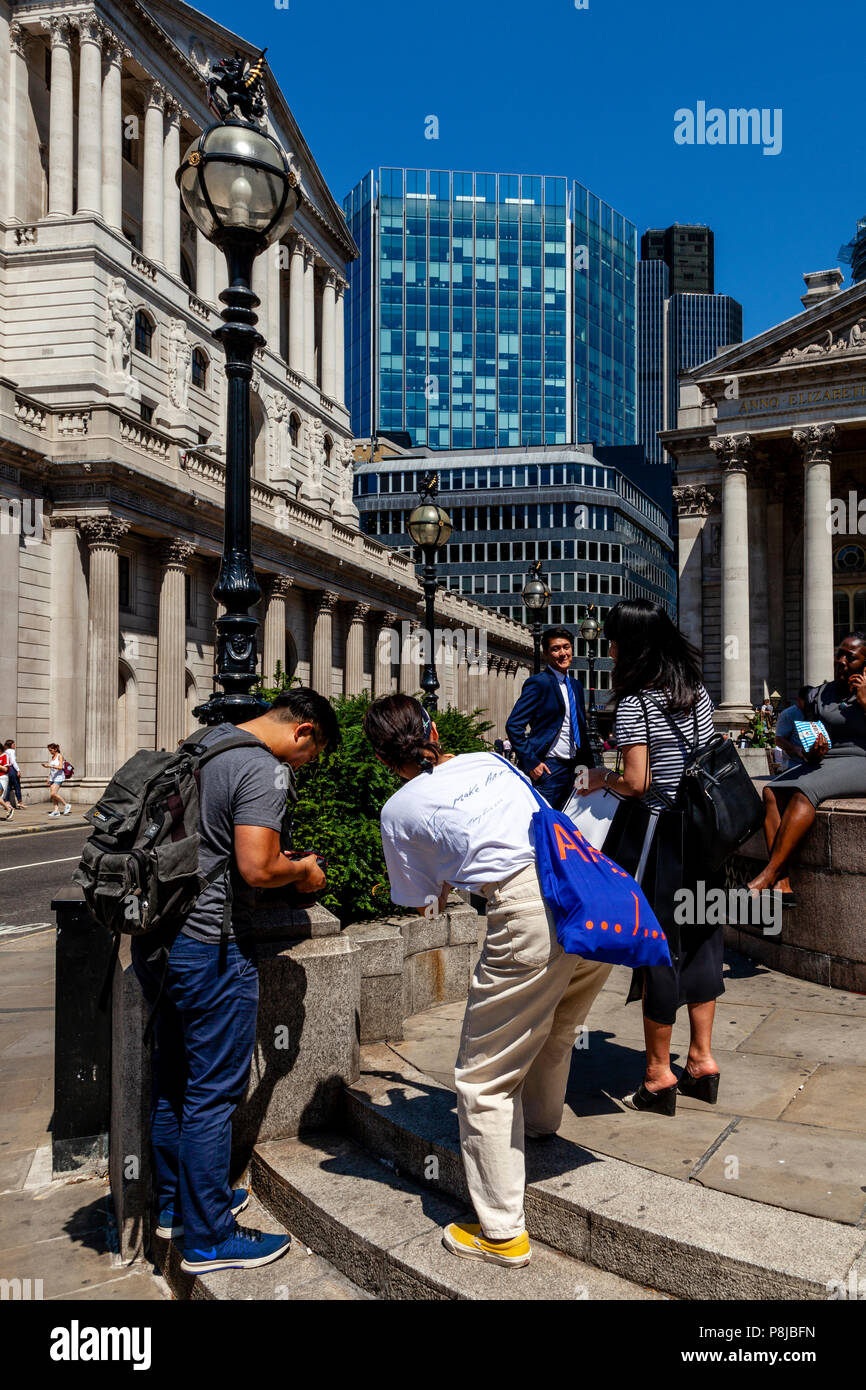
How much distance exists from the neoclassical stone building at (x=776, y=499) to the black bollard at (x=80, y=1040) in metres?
31.9

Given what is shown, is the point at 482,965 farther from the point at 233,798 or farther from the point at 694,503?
the point at 694,503

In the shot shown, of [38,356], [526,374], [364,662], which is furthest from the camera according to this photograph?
[526,374]

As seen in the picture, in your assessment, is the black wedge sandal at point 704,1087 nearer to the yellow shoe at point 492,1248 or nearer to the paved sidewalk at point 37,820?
the yellow shoe at point 492,1248

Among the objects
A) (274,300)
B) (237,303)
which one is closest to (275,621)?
(274,300)

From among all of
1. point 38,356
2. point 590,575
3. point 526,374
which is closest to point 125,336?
point 38,356

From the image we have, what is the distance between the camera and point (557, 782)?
23.6 feet

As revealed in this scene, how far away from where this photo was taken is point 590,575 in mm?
94125

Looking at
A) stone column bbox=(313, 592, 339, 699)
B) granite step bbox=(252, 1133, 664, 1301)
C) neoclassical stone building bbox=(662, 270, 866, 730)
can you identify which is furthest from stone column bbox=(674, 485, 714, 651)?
granite step bbox=(252, 1133, 664, 1301)

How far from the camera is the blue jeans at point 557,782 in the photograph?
23.4ft

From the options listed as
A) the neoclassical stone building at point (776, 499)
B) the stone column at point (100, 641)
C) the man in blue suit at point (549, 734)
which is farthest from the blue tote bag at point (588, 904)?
the neoclassical stone building at point (776, 499)

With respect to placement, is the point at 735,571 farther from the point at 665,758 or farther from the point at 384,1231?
the point at 384,1231
